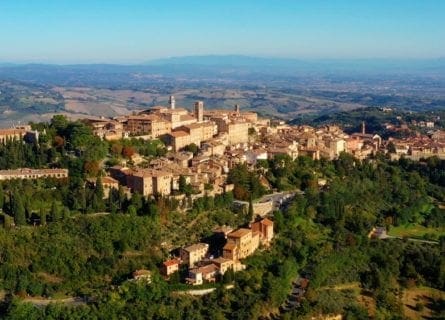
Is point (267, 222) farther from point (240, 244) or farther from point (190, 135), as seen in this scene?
point (190, 135)

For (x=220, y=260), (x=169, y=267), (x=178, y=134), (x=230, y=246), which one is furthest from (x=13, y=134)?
(x=220, y=260)

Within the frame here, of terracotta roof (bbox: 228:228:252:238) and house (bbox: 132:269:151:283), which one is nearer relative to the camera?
house (bbox: 132:269:151:283)

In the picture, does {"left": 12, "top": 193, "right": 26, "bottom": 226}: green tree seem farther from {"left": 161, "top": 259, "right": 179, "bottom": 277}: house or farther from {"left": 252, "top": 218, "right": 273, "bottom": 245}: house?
{"left": 252, "top": 218, "right": 273, "bottom": 245}: house

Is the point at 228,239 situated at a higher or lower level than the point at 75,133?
lower

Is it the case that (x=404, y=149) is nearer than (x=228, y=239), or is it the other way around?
(x=228, y=239)

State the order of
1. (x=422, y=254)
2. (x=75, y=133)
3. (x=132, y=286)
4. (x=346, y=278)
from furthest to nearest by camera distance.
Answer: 1. (x=75, y=133)
2. (x=422, y=254)
3. (x=346, y=278)
4. (x=132, y=286)

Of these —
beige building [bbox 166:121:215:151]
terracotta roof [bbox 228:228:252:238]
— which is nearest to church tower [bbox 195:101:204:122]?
beige building [bbox 166:121:215:151]

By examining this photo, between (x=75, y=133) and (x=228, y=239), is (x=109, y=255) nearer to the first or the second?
(x=228, y=239)

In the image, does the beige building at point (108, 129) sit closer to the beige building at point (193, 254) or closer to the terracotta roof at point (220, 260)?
the beige building at point (193, 254)

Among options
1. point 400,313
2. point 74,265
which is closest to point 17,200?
point 74,265
